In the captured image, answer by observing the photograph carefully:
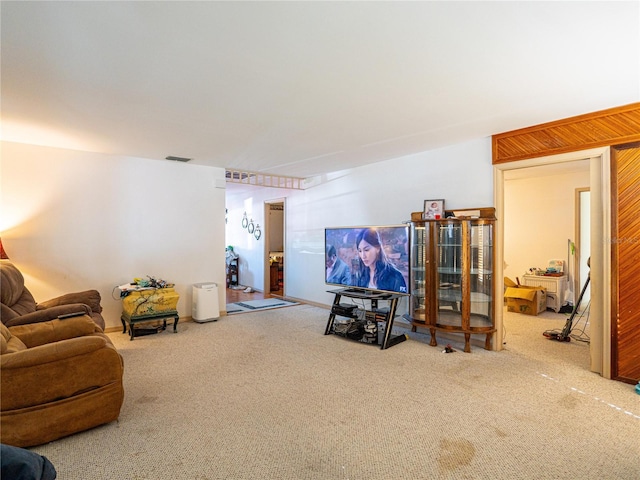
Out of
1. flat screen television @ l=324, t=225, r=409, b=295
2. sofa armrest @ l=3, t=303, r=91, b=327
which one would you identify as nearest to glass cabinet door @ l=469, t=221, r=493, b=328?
flat screen television @ l=324, t=225, r=409, b=295

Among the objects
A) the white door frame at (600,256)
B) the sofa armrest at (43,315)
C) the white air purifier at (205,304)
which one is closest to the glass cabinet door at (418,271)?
the white door frame at (600,256)

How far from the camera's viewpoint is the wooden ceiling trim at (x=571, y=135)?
2.85 m

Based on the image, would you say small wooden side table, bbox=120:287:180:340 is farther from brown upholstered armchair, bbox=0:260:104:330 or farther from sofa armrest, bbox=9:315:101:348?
sofa armrest, bbox=9:315:101:348

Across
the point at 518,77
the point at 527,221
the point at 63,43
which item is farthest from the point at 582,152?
the point at 63,43

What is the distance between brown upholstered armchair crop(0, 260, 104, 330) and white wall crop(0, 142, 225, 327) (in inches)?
31.5

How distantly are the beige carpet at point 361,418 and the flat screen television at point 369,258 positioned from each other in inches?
33.6

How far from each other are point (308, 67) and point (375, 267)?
2697mm

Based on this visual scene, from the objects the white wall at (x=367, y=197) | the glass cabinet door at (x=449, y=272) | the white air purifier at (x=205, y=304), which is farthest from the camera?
the white air purifier at (x=205, y=304)

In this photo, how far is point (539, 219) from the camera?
236 inches

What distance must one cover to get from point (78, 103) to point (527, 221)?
6.74 meters

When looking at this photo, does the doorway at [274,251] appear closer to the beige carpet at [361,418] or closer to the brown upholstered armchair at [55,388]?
the beige carpet at [361,418]

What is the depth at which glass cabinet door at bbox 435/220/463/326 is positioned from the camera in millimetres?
3768

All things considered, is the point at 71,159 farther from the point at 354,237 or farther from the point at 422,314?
the point at 422,314

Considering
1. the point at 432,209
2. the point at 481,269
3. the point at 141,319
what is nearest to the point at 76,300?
the point at 141,319
